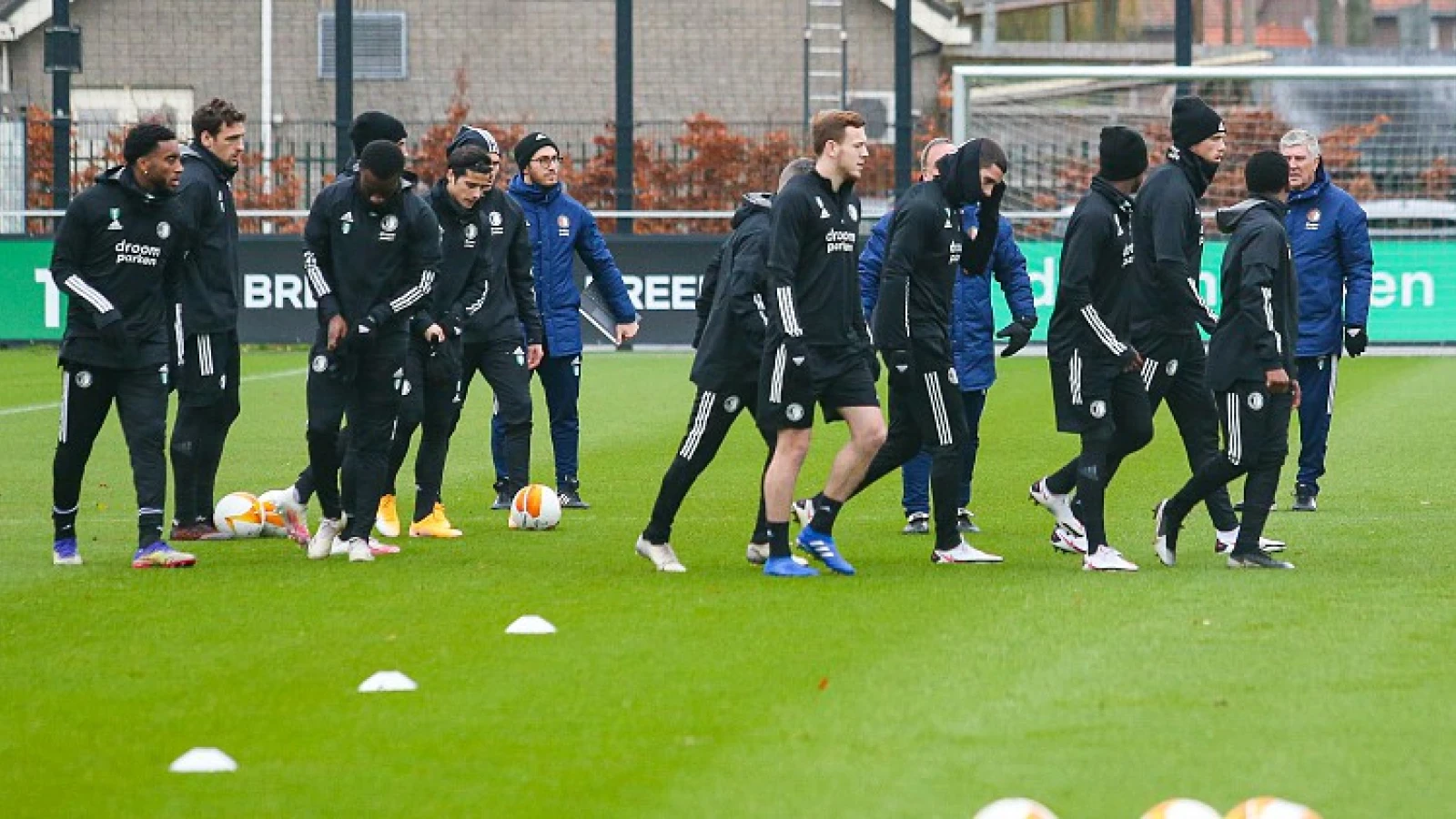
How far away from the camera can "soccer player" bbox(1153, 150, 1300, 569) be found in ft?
33.3

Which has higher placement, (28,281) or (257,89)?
(257,89)

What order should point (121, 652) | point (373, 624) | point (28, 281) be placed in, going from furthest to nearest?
point (28, 281)
point (373, 624)
point (121, 652)

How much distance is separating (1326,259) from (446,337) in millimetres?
4994

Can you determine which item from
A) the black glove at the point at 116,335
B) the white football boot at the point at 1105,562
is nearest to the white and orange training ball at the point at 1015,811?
the white football boot at the point at 1105,562

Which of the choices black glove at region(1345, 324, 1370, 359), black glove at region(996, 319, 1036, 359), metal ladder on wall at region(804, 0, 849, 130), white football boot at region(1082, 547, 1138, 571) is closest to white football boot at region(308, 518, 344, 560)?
black glove at region(996, 319, 1036, 359)

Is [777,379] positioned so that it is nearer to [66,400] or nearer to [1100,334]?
[1100,334]

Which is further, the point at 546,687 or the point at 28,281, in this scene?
the point at 28,281

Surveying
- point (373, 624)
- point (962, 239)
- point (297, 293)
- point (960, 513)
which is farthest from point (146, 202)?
point (297, 293)

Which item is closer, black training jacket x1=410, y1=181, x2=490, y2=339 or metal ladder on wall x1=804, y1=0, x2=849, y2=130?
black training jacket x1=410, y1=181, x2=490, y2=339

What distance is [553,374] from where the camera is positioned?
13.8m

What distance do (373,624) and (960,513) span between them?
436 cm

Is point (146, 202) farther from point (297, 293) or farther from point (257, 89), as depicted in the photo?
point (257, 89)

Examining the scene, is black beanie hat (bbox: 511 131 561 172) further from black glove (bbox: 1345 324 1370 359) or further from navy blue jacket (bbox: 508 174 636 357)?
black glove (bbox: 1345 324 1370 359)

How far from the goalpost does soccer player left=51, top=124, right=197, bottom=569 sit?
16818mm
